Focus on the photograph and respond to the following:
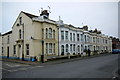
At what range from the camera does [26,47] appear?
70.0 feet

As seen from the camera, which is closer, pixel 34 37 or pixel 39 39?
pixel 34 37

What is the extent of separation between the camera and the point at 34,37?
790 inches

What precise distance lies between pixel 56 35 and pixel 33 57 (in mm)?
6764

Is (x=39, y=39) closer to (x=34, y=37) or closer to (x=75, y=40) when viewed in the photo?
(x=34, y=37)

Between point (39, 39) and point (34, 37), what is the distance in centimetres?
107

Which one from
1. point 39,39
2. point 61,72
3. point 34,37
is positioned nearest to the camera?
point 61,72

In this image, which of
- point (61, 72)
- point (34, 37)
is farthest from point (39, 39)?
point (61, 72)

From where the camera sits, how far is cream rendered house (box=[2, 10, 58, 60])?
2027cm

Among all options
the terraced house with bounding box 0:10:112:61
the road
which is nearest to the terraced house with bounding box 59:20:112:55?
the terraced house with bounding box 0:10:112:61

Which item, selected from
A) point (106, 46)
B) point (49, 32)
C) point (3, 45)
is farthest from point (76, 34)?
point (106, 46)

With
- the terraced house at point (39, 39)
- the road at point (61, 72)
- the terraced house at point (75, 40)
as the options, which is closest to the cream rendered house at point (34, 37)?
the terraced house at point (39, 39)

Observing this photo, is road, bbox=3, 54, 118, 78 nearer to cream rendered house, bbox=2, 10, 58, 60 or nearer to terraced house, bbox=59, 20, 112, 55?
cream rendered house, bbox=2, 10, 58, 60

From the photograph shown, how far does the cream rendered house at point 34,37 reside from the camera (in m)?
20.3

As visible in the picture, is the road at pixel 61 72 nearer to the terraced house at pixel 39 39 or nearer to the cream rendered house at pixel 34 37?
the terraced house at pixel 39 39
